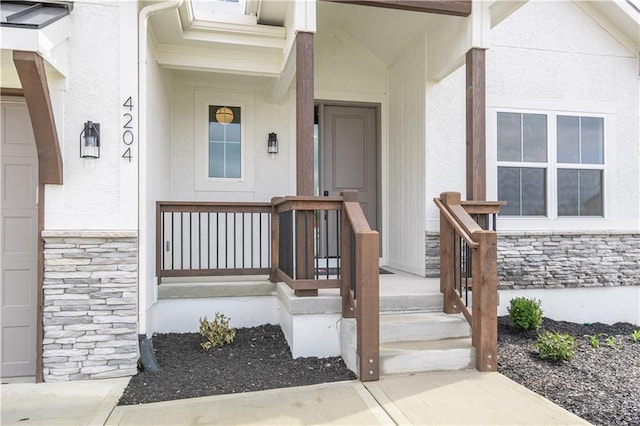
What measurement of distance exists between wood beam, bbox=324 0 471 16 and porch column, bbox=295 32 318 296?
0.70 meters

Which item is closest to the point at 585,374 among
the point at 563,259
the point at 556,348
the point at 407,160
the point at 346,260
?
the point at 556,348

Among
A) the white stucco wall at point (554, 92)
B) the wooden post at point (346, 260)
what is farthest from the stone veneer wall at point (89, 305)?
the white stucco wall at point (554, 92)

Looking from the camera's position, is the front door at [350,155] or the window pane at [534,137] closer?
the window pane at [534,137]

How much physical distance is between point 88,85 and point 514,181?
193 inches

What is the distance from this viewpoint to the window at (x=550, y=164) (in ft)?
17.9

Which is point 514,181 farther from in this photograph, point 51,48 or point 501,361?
point 51,48

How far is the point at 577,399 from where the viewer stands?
300cm

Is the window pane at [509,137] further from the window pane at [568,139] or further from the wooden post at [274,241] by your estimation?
the wooden post at [274,241]

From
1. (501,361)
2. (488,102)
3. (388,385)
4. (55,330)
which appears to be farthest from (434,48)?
(55,330)

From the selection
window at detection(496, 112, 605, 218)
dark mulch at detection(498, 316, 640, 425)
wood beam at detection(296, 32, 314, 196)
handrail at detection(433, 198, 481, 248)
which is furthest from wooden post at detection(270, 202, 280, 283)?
window at detection(496, 112, 605, 218)

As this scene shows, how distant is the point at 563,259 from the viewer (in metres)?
5.41

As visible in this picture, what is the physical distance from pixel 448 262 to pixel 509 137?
95.7 inches

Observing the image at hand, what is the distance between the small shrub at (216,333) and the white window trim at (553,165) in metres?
3.53

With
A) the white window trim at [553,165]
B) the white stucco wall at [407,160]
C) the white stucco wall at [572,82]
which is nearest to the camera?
the white stucco wall at [407,160]
